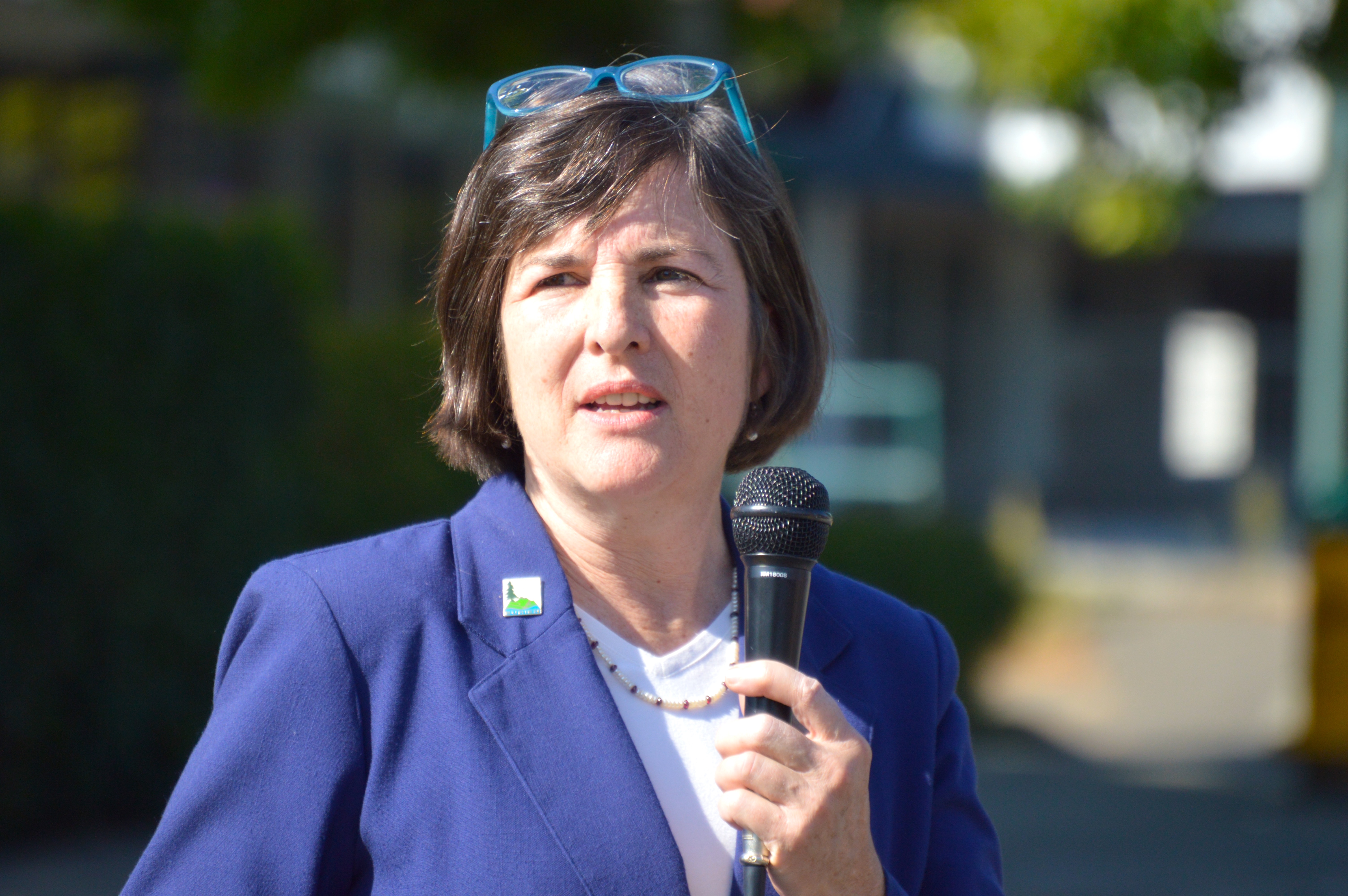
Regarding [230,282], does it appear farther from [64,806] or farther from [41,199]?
[64,806]

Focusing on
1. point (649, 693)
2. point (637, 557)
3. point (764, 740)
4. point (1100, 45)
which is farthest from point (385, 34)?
point (764, 740)

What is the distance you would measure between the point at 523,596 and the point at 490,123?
0.75 m

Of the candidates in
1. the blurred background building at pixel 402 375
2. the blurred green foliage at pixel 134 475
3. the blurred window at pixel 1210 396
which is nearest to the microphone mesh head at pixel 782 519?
the blurred background building at pixel 402 375

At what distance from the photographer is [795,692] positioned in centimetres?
168

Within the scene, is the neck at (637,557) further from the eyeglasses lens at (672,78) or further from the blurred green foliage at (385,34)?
the blurred green foliage at (385,34)

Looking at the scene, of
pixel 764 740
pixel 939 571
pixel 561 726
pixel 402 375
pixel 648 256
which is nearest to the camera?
pixel 764 740

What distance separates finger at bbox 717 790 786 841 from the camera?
1650mm

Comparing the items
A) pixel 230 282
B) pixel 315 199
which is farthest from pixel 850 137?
pixel 230 282

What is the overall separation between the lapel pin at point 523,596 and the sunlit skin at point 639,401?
11 cm

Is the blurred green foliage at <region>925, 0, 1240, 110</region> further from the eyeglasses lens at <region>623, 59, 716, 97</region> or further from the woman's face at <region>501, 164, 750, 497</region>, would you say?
the woman's face at <region>501, 164, 750, 497</region>

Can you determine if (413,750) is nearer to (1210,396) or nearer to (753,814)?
(753,814)

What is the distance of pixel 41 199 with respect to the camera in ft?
18.4

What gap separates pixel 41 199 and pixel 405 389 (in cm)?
220

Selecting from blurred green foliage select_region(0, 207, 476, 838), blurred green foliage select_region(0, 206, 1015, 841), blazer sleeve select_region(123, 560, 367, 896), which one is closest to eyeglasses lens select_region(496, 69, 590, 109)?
blazer sleeve select_region(123, 560, 367, 896)
